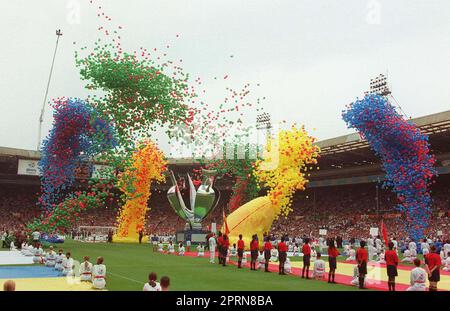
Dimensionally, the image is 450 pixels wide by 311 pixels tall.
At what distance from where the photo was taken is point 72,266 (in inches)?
708

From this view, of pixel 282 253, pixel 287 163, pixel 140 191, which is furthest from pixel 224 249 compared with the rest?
pixel 140 191

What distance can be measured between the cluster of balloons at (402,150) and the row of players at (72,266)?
65.2 ft

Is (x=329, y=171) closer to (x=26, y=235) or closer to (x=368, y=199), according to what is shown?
(x=368, y=199)

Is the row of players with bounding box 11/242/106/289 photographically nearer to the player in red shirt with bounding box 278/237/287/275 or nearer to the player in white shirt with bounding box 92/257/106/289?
the player in white shirt with bounding box 92/257/106/289

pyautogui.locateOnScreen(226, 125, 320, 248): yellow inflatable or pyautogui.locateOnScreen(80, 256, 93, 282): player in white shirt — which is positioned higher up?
pyautogui.locateOnScreen(226, 125, 320, 248): yellow inflatable

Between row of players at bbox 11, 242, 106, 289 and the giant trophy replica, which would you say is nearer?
row of players at bbox 11, 242, 106, 289

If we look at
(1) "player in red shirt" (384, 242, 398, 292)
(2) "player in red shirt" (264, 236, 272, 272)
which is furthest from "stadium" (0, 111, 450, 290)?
(1) "player in red shirt" (384, 242, 398, 292)

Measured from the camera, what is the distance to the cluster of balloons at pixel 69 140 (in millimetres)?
35219

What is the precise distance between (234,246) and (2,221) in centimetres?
4393

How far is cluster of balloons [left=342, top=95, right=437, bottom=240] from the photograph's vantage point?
30688 millimetres

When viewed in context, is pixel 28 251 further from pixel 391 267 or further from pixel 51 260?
pixel 391 267

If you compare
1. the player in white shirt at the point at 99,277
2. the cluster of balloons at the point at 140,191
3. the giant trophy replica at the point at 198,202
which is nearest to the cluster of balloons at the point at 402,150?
the giant trophy replica at the point at 198,202

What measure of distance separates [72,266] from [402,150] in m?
21.8

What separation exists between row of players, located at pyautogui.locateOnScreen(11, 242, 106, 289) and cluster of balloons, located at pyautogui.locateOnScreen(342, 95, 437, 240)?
1988 cm
